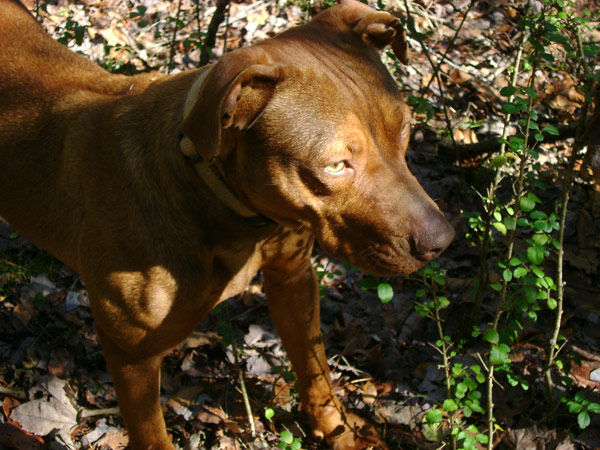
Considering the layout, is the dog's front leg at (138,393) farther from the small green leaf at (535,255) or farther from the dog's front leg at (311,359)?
the small green leaf at (535,255)

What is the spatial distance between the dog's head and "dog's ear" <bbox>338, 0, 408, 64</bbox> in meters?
0.22

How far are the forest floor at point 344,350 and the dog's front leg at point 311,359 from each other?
0.48ft

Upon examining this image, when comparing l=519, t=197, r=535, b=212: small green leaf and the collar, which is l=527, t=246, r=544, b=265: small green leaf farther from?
the collar

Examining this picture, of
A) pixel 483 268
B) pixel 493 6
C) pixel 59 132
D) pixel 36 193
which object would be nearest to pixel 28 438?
pixel 36 193

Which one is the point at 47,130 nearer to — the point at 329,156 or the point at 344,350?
the point at 329,156

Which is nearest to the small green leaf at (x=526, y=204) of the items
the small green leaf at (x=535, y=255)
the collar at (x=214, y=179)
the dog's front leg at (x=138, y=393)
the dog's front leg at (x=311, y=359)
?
the small green leaf at (x=535, y=255)

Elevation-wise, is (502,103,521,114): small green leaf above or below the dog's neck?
above

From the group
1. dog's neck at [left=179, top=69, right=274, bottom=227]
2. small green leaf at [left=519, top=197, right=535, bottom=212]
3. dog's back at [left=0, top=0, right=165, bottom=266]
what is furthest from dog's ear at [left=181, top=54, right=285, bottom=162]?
small green leaf at [left=519, top=197, right=535, bottom=212]

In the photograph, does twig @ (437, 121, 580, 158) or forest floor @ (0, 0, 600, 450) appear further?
twig @ (437, 121, 580, 158)

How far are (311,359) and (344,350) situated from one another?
595mm

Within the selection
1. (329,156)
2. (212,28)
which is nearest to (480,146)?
(212,28)

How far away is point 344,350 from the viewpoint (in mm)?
4234

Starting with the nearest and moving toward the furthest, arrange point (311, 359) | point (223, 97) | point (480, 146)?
point (223, 97) → point (311, 359) → point (480, 146)

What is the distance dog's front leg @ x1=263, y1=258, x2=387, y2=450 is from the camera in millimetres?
3590
